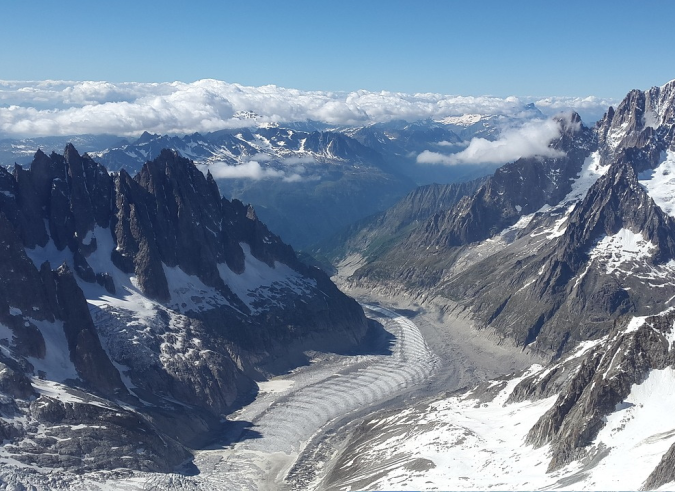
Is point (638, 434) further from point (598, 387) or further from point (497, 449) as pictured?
point (497, 449)

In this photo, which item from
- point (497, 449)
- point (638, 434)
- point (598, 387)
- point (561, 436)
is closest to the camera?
point (638, 434)

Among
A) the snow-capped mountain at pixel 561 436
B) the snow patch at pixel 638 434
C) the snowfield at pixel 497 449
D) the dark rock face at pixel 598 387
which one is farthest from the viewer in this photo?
the dark rock face at pixel 598 387

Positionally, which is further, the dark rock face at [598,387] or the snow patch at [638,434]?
the dark rock face at [598,387]

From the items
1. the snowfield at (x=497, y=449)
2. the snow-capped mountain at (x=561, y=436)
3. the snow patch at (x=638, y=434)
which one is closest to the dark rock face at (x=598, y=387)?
the snow-capped mountain at (x=561, y=436)

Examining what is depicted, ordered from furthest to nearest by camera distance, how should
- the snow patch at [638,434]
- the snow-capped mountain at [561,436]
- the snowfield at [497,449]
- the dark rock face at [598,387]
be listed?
1. the dark rock face at [598,387]
2. the snow-capped mountain at [561,436]
3. the snowfield at [497,449]
4. the snow patch at [638,434]

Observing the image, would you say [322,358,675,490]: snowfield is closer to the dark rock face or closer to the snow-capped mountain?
the snow-capped mountain

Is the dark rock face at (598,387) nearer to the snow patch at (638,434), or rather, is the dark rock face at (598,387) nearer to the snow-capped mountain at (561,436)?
the snow-capped mountain at (561,436)

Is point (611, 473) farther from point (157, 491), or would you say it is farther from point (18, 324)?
point (18, 324)

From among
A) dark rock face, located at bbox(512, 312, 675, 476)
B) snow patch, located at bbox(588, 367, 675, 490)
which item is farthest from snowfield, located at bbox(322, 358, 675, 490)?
dark rock face, located at bbox(512, 312, 675, 476)

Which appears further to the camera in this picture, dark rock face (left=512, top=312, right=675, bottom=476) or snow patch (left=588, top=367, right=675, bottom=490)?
dark rock face (left=512, top=312, right=675, bottom=476)

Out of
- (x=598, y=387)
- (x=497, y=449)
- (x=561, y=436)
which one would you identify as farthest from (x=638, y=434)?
(x=497, y=449)

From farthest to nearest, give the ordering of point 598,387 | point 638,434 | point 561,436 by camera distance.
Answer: point 598,387 → point 561,436 → point 638,434

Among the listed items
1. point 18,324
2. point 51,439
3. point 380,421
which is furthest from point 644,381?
point 18,324
